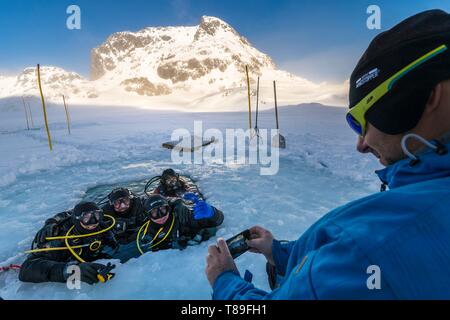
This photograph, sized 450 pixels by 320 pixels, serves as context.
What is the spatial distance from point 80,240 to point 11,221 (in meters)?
2.37

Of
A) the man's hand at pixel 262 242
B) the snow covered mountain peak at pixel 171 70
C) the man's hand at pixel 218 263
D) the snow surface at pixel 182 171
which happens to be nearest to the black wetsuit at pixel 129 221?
the snow surface at pixel 182 171

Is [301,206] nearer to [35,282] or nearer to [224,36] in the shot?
[35,282]

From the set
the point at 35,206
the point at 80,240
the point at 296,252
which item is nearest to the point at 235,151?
the point at 35,206

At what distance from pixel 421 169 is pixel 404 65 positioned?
35 cm

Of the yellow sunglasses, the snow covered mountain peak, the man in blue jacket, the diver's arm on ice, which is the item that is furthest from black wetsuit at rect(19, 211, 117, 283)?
the snow covered mountain peak

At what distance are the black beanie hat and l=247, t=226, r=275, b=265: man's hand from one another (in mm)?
1074

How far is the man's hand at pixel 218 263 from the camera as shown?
4.37 ft

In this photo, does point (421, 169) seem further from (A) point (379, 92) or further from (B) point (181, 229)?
(B) point (181, 229)

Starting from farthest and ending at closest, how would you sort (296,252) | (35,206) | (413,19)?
(35,206) → (296,252) → (413,19)

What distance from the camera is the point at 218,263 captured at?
1.36 metres

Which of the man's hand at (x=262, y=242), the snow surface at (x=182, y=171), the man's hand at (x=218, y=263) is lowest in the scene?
the snow surface at (x=182, y=171)

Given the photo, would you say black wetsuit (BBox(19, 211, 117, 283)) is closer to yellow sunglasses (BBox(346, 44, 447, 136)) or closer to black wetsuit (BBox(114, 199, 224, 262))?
black wetsuit (BBox(114, 199, 224, 262))

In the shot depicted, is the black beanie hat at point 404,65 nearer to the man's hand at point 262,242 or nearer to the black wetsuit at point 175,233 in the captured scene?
the man's hand at point 262,242
